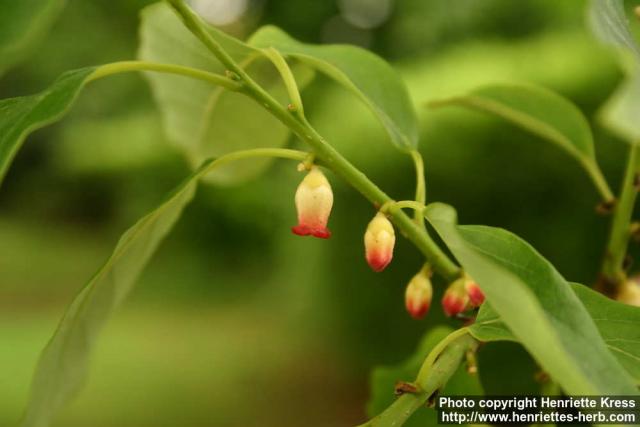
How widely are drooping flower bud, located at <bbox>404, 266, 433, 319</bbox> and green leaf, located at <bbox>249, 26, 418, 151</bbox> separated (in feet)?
0.26

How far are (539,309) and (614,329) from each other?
14 cm

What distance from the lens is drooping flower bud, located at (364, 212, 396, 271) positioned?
43 cm

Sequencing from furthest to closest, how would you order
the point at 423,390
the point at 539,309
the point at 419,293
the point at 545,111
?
the point at 545,111
the point at 419,293
the point at 423,390
the point at 539,309

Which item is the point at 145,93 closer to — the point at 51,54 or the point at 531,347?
the point at 51,54

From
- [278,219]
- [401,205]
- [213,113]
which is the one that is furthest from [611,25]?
[278,219]

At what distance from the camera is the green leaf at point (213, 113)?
0.59 m

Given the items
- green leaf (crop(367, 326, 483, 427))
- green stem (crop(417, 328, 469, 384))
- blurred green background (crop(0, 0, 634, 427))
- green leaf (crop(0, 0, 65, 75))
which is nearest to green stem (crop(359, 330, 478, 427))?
green stem (crop(417, 328, 469, 384))

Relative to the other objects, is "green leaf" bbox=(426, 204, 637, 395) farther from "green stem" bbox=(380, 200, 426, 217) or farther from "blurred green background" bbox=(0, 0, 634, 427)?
"blurred green background" bbox=(0, 0, 634, 427)

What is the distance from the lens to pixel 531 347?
0.28 metres

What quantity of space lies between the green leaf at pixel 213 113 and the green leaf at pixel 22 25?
259 mm

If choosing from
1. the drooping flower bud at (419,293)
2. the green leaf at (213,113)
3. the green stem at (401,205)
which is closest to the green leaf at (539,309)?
the green stem at (401,205)

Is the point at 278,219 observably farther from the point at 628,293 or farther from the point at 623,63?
the point at 623,63

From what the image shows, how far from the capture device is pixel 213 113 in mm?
648

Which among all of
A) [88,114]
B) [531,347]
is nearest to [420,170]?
[531,347]
